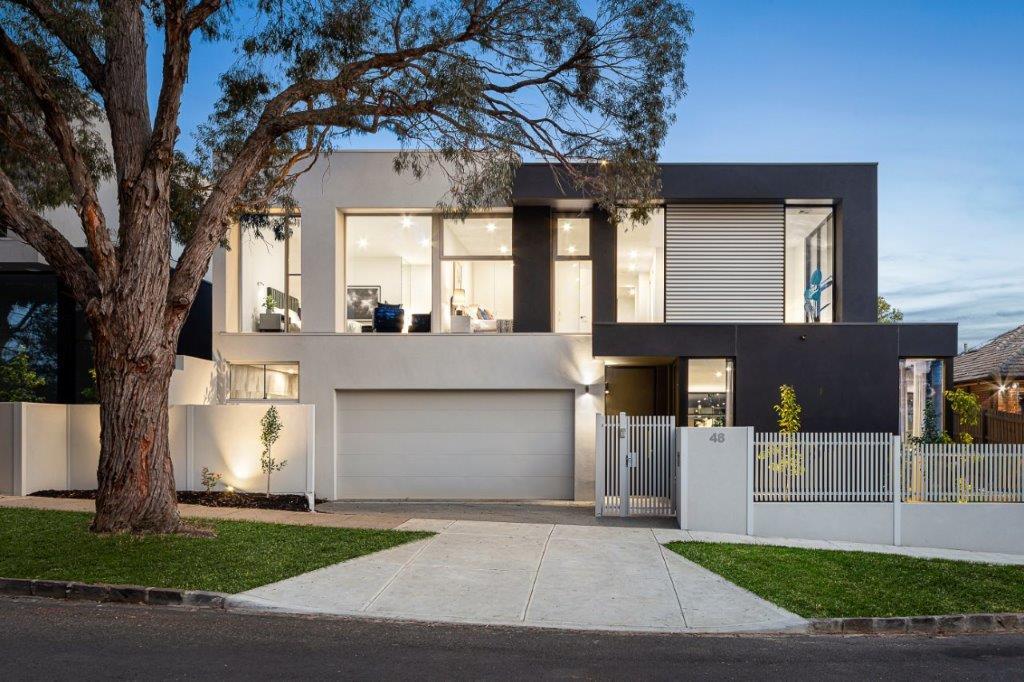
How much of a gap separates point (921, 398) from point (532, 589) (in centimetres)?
1132

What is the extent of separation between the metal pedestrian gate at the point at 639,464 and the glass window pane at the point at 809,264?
5001 millimetres

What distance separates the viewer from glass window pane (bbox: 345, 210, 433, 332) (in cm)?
1906

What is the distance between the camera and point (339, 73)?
12.7m

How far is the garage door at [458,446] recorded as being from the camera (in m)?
18.4

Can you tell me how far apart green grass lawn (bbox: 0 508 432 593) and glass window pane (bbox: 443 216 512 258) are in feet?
26.3

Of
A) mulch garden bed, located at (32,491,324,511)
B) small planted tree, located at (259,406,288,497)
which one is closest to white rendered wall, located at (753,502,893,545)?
mulch garden bed, located at (32,491,324,511)

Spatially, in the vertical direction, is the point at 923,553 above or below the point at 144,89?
below

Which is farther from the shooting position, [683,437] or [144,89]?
[683,437]

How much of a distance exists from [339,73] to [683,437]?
24.4 feet

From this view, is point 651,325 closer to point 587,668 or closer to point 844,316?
point 844,316

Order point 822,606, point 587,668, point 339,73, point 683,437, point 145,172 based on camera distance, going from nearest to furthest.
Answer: point 587,668, point 822,606, point 145,172, point 339,73, point 683,437

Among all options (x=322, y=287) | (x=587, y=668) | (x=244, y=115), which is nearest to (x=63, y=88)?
(x=244, y=115)

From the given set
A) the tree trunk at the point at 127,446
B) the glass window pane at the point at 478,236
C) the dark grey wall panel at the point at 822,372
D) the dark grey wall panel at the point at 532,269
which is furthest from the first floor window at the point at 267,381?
the dark grey wall panel at the point at 822,372

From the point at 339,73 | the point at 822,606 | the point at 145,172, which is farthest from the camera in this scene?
the point at 339,73
